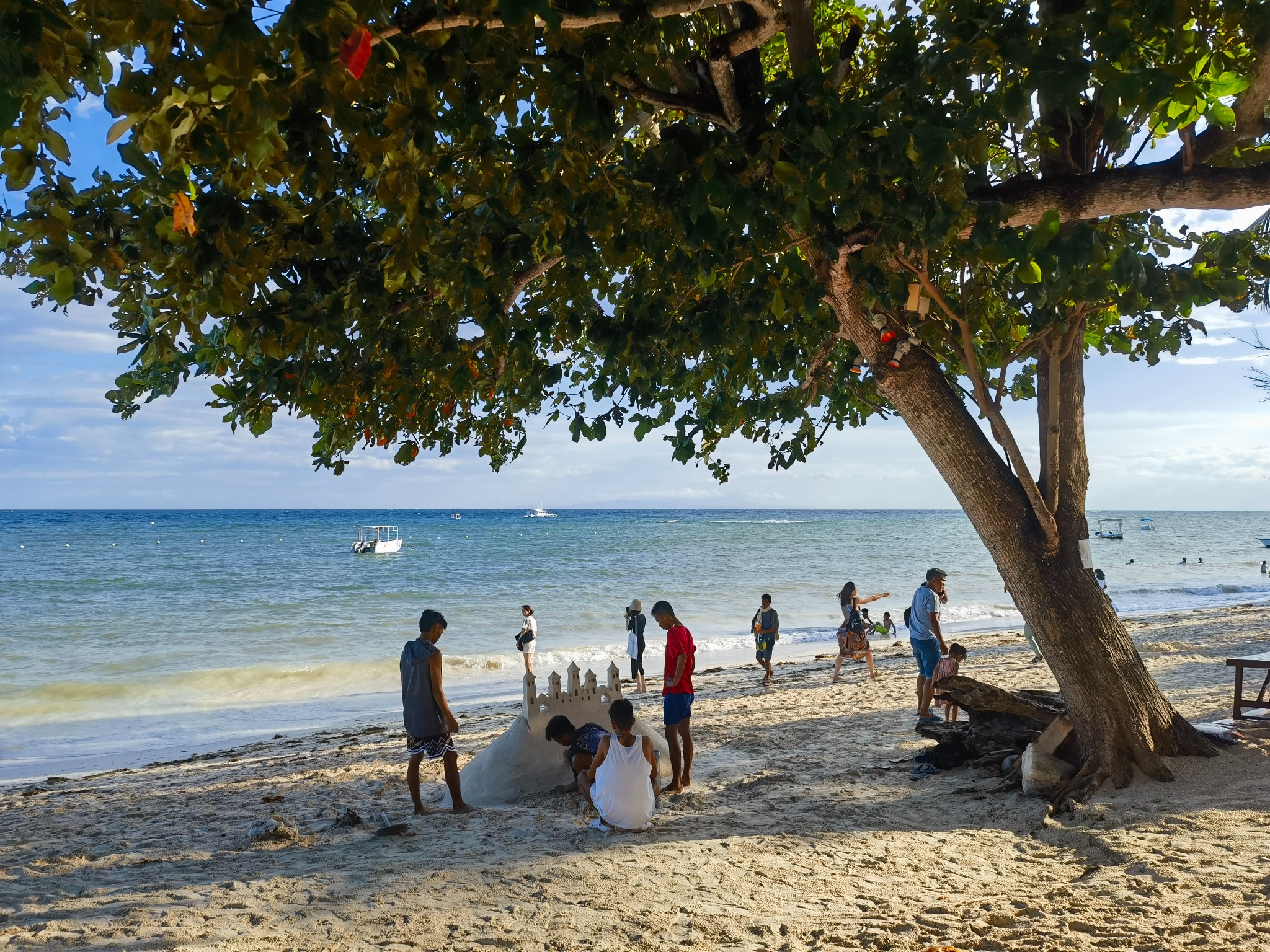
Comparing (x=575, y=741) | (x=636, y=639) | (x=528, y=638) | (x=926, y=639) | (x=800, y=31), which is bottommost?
(x=528, y=638)

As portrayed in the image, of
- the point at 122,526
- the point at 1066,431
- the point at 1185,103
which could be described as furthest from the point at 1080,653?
the point at 122,526

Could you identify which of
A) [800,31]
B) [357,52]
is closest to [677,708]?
[800,31]

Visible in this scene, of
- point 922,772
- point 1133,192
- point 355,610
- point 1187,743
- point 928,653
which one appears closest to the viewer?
point 1133,192

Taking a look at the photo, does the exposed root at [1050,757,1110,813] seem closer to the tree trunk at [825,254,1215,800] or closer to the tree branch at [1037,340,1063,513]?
the tree trunk at [825,254,1215,800]

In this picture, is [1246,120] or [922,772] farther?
[922,772]

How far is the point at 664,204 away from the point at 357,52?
6.45ft

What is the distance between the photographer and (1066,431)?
6.70m

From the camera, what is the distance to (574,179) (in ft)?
13.8

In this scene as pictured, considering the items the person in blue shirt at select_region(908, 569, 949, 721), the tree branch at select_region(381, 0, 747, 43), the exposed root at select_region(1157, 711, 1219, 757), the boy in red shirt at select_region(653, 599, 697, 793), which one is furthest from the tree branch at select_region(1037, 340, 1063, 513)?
the tree branch at select_region(381, 0, 747, 43)

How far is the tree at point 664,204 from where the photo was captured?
2904mm

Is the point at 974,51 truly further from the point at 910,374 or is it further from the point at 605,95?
the point at 910,374

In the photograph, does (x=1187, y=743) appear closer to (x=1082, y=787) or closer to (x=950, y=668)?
(x=1082, y=787)

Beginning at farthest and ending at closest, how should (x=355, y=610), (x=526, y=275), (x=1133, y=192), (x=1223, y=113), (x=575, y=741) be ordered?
(x=355, y=610) < (x=575, y=741) < (x=526, y=275) < (x=1133, y=192) < (x=1223, y=113)

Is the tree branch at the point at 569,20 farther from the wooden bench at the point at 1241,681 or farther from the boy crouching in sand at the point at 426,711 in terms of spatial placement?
the wooden bench at the point at 1241,681
